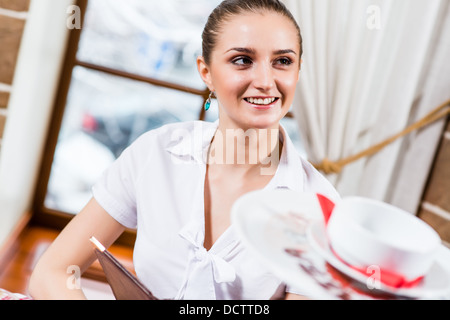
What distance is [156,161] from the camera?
3.09 ft

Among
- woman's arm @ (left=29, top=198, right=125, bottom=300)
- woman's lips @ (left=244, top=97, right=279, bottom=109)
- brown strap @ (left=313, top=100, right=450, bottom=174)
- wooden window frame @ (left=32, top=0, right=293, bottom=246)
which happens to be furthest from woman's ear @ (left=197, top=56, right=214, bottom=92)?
wooden window frame @ (left=32, top=0, right=293, bottom=246)

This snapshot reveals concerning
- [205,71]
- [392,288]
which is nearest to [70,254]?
[205,71]

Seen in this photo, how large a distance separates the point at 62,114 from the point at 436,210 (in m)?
1.30

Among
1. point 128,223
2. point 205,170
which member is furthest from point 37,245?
point 205,170

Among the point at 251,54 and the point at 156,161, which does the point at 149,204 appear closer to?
the point at 156,161

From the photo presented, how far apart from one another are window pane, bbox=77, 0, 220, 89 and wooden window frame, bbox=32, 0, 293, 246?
3 cm

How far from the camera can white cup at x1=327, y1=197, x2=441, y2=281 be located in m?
0.47

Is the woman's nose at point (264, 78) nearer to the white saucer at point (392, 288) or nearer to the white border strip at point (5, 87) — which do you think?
the white saucer at point (392, 288)

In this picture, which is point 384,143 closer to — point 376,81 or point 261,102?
point 376,81

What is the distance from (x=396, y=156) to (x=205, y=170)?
0.81 m

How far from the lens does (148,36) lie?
5.86ft

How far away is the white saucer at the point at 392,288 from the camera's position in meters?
0.48

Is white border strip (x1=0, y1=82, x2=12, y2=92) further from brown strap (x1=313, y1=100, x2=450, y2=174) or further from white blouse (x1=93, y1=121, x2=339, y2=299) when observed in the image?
brown strap (x1=313, y1=100, x2=450, y2=174)

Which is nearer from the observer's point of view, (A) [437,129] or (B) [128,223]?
(B) [128,223]
